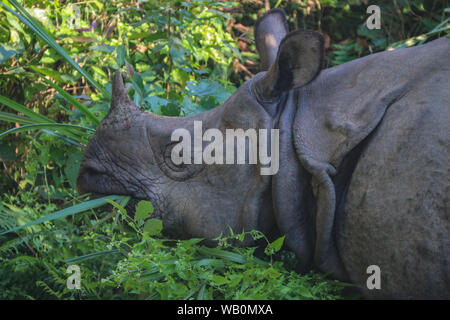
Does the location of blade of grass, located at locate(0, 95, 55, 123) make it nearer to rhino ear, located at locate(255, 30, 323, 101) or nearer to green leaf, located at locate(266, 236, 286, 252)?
rhino ear, located at locate(255, 30, 323, 101)

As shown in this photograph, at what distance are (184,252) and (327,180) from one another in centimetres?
51

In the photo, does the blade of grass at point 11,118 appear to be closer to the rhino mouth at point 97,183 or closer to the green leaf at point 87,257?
the rhino mouth at point 97,183

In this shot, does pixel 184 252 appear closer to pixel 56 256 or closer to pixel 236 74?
pixel 56 256

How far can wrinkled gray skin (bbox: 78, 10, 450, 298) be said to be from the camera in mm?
1469

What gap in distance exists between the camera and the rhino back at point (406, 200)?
142cm

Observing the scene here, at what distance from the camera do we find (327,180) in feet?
5.30


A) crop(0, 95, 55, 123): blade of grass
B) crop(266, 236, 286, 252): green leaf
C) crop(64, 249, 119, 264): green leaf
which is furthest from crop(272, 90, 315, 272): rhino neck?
crop(0, 95, 55, 123): blade of grass

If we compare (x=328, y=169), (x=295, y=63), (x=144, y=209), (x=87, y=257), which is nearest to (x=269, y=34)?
(x=295, y=63)

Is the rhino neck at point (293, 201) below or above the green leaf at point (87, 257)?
above

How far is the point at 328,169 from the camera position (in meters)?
1.63

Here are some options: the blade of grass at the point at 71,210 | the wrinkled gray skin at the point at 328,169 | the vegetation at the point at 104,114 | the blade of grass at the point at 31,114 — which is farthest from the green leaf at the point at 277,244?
the blade of grass at the point at 31,114

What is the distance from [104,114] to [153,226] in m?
1.14

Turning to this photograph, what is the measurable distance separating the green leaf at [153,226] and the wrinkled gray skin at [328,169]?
0.53 ft
